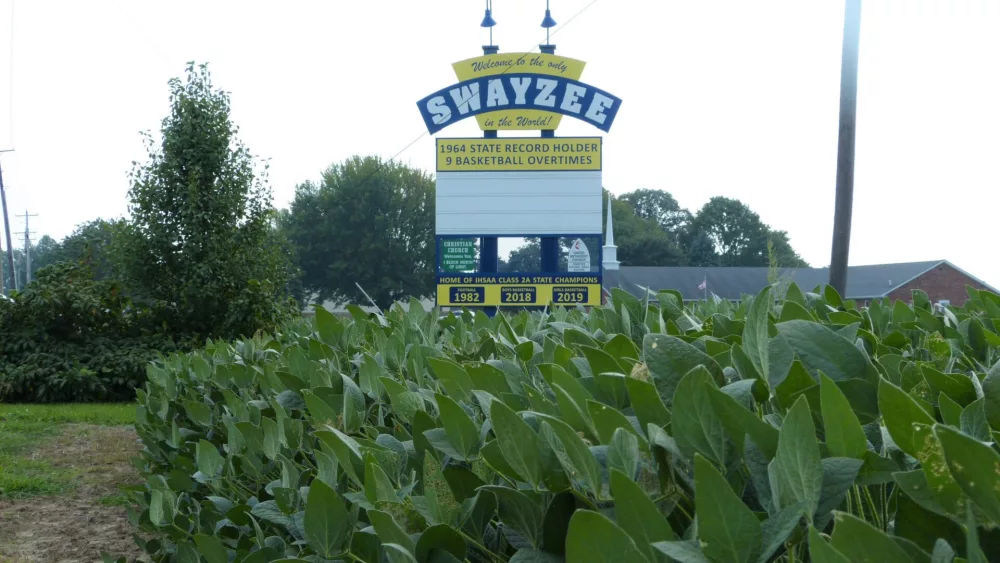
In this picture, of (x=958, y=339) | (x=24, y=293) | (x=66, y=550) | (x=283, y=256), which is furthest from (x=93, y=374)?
(x=958, y=339)

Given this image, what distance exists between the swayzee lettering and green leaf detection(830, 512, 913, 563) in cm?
1785

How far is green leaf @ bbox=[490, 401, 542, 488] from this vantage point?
83 centimetres

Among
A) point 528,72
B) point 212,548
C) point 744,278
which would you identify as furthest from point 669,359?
point 744,278

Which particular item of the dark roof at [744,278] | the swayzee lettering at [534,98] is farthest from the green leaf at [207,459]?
the dark roof at [744,278]

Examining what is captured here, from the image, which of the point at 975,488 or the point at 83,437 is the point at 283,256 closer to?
the point at 83,437

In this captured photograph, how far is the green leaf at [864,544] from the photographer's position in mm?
535

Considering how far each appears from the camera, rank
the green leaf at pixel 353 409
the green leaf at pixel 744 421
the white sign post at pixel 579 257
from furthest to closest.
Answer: the white sign post at pixel 579 257, the green leaf at pixel 353 409, the green leaf at pixel 744 421

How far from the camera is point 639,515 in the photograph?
0.65 m

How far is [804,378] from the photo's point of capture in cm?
93

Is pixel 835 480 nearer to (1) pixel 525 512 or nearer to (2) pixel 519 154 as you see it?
(1) pixel 525 512

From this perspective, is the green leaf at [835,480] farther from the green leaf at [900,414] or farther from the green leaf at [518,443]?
the green leaf at [518,443]

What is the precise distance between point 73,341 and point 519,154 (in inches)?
370

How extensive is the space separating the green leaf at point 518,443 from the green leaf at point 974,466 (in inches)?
15.7

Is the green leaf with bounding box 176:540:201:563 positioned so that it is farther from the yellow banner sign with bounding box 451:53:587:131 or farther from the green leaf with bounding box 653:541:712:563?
the yellow banner sign with bounding box 451:53:587:131
